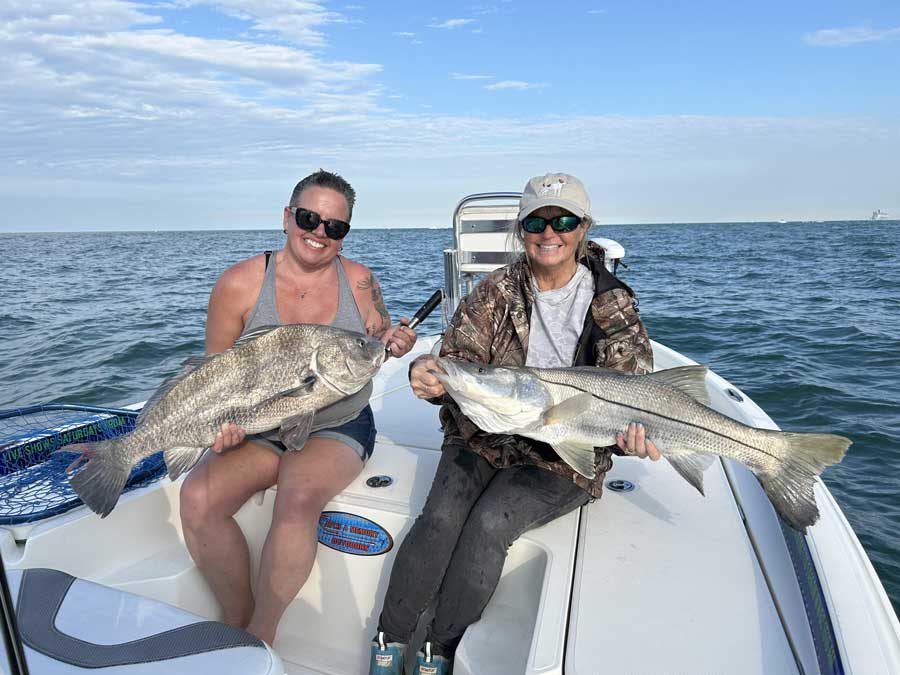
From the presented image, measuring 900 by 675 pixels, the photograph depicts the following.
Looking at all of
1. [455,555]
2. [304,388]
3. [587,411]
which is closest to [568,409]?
[587,411]

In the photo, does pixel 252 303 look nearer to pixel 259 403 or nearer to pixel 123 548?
pixel 259 403

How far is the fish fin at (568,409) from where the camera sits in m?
2.74

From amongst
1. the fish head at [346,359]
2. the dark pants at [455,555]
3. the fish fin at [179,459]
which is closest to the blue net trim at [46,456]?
the fish fin at [179,459]

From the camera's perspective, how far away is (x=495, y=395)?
2.76 metres

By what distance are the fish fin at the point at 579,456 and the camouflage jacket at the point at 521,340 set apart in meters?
0.17

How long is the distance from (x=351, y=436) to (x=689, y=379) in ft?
5.90

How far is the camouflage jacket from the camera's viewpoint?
9.94ft

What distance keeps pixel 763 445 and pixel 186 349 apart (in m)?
12.1

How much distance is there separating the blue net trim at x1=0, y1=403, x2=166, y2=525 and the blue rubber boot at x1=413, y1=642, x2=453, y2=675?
6.04 feet

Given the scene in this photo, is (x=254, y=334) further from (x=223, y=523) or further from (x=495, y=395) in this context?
(x=495, y=395)

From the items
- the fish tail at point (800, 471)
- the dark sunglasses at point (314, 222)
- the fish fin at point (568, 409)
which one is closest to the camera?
the fish tail at point (800, 471)

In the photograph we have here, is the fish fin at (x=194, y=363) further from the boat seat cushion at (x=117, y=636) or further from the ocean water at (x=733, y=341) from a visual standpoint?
the ocean water at (x=733, y=341)

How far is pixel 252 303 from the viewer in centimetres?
343

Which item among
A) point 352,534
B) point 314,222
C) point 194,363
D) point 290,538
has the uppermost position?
point 314,222
